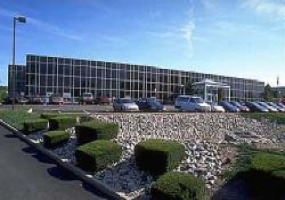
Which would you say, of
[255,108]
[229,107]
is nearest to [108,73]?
[229,107]

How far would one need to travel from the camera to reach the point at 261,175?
33.6 ft

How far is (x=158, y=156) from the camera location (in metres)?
12.0

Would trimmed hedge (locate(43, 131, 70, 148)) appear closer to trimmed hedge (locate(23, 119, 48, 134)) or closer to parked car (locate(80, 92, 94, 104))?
trimmed hedge (locate(23, 119, 48, 134))

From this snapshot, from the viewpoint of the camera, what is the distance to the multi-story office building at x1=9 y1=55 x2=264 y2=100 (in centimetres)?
7631

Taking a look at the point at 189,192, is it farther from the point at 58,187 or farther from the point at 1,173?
the point at 1,173

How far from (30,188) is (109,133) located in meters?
5.42

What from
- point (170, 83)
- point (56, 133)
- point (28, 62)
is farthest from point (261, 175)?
point (170, 83)

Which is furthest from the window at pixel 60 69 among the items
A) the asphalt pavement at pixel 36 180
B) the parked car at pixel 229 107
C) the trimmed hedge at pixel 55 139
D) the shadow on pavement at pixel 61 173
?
the shadow on pavement at pixel 61 173

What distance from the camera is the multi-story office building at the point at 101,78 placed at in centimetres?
7631

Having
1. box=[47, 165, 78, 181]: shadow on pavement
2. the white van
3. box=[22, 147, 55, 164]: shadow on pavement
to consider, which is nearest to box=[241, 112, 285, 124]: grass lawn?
the white van

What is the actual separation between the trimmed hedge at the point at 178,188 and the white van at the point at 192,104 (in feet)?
136

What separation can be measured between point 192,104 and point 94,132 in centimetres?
3777

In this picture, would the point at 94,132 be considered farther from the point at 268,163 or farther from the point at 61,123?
the point at 268,163

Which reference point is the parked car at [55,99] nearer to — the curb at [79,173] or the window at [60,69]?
the window at [60,69]
